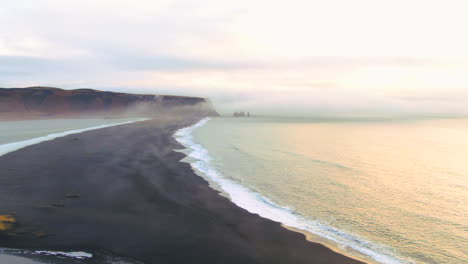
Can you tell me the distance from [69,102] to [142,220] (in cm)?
17513

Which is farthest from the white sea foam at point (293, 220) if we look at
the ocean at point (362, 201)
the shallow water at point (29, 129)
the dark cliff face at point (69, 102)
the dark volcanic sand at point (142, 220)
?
the dark cliff face at point (69, 102)

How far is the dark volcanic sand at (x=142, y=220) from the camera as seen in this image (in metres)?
6.59

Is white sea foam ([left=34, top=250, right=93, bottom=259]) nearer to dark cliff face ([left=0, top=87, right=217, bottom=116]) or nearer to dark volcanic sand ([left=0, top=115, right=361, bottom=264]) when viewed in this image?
dark volcanic sand ([left=0, top=115, right=361, bottom=264])

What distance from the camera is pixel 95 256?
6.14m

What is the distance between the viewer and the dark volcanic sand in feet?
21.6

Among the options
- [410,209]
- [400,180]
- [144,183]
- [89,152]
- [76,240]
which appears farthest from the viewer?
[89,152]

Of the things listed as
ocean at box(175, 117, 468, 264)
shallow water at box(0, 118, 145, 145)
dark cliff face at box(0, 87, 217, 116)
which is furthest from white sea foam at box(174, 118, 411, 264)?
dark cliff face at box(0, 87, 217, 116)

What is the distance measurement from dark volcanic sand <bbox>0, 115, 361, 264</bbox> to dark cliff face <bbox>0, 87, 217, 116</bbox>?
14248cm

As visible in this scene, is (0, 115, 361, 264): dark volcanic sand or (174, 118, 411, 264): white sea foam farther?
(174, 118, 411, 264): white sea foam

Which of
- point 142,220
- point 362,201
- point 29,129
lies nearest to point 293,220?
point 362,201

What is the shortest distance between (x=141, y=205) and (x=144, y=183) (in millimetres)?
3142

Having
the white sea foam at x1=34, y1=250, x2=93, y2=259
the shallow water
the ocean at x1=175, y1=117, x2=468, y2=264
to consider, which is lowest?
the shallow water

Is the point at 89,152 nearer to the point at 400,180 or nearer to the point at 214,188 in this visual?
the point at 214,188

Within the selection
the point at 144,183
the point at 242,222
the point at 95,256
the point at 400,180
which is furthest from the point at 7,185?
the point at 400,180
